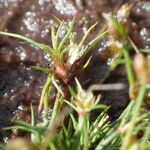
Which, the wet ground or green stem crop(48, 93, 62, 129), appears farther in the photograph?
the wet ground

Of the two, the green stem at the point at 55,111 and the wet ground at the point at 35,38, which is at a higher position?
the wet ground at the point at 35,38

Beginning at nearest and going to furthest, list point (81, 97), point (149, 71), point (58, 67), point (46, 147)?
1. point (149, 71)
2. point (81, 97)
3. point (46, 147)
4. point (58, 67)

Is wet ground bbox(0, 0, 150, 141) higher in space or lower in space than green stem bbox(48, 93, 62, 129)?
higher

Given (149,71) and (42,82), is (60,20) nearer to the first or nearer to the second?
(42,82)

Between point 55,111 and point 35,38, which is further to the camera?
point 35,38

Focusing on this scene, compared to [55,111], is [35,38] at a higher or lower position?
higher

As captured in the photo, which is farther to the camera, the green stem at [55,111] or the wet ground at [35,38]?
the wet ground at [35,38]

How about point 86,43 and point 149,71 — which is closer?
point 149,71

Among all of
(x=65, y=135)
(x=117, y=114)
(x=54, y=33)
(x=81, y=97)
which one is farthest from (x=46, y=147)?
(x=54, y=33)
